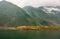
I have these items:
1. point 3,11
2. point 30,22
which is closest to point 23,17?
point 30,22

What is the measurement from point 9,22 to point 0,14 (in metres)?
28.5

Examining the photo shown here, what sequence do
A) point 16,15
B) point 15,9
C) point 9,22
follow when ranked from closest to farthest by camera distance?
point 9,22 → point 16,15 → point 15,9

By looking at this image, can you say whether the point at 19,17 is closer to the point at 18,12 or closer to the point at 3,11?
the point at 18,12

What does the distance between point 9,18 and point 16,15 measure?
14.8 m

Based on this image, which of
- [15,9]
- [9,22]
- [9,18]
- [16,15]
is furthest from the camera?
[15,9]

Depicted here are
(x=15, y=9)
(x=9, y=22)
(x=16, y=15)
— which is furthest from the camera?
(x=15, y=9)

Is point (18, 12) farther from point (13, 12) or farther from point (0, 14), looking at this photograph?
point (0, 14)

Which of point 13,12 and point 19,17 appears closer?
point 19,17

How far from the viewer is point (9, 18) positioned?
171 metres

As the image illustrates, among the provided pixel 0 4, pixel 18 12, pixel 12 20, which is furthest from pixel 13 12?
pixel 12 20

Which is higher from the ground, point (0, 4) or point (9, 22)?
point (0, 4)

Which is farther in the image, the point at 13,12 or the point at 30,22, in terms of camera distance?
the point at 13,12

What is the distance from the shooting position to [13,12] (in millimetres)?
190125

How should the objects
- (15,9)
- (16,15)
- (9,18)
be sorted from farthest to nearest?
1. (15,9)
2. (16,15)
3. (9,18)
